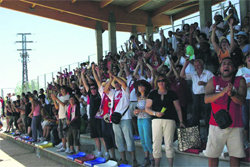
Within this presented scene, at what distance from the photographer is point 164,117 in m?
4.78

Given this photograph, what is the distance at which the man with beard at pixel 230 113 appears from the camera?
350cm

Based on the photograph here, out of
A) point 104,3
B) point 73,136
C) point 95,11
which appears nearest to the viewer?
point 73,136

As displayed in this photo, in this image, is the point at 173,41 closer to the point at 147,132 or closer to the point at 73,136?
the point at 73,136

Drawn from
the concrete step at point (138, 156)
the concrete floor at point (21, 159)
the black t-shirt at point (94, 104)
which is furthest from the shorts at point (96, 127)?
the concrete floor at point (21, 159)

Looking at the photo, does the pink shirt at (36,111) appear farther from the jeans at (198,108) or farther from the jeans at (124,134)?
the jeans at (198,108)

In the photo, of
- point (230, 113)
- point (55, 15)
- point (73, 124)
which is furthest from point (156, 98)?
point (55, 15)

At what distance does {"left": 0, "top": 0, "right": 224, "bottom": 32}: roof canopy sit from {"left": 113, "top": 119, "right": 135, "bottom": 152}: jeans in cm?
Result: 1026

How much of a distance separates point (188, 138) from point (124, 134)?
148 centimetres

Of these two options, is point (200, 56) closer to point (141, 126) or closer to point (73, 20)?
point (141, 126)

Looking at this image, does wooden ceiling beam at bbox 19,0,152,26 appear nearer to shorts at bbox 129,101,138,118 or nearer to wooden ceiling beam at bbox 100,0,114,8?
wooden ceiling beam at bbox 100,0,114,8

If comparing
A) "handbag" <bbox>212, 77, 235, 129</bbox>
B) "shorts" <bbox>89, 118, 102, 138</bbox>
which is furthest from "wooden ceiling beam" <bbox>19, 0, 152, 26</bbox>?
"handbag" <bbox>212, 77, 235, 129</bbox>

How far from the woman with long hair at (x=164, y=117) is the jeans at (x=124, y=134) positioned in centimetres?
94

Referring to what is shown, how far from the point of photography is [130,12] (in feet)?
57.9

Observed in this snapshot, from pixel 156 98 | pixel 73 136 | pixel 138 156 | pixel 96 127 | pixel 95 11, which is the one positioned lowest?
pixel 138 156
